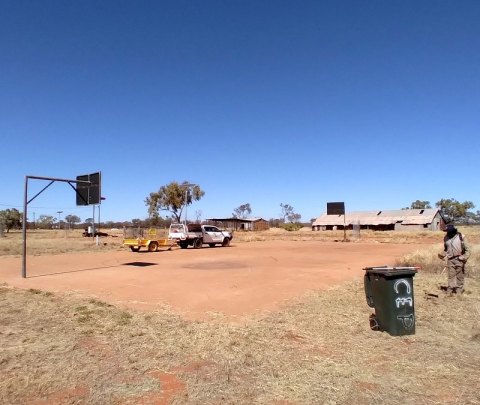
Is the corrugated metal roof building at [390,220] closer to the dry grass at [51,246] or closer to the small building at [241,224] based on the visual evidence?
the small building at [241,224]

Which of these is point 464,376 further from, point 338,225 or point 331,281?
point 338,225

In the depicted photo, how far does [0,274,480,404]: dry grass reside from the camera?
4840 mm

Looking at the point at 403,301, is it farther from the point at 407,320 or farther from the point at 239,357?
the point at 239,357

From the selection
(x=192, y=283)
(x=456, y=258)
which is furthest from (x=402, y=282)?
(x=192, y=283)

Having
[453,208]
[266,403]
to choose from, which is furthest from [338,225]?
[266,403]

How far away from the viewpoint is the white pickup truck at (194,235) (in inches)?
1303

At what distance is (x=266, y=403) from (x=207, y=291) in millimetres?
7450

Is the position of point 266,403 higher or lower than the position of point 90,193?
lower

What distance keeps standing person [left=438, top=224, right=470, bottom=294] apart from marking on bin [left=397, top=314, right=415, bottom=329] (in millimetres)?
4238

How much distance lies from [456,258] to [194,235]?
24.5 metres

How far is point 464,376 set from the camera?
536 cm

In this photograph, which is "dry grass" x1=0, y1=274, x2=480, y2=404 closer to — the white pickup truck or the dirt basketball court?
the dirt basketball court

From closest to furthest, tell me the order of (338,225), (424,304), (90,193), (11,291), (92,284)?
1. (424,304)
2. (11,291)
3. (92,284)
4. (90,193)
5. (338,225)

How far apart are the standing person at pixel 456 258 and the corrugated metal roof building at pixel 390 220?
68708 millimetres
